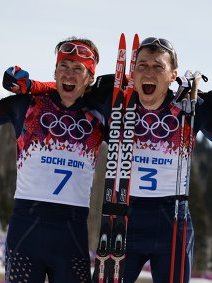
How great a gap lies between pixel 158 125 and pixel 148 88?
1.00ft

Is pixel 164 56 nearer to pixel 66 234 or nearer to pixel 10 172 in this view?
pixel 66 234

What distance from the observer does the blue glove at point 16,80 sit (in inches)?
234

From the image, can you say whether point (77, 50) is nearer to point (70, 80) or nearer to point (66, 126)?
point (70, 80)

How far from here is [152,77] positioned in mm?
5785

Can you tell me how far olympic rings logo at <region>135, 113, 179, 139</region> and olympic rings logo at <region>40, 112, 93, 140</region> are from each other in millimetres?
411

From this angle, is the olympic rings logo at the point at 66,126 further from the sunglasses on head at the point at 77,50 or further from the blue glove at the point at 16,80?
the sunglasses on head at the point at 77,50

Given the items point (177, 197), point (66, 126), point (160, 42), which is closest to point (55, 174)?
point (66, 126)

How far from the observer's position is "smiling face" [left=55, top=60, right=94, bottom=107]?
588 centimetres

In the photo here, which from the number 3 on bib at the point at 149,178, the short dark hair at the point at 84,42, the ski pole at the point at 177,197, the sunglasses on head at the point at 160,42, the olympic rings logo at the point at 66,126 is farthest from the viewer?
the short dark hair at the point at 84,42

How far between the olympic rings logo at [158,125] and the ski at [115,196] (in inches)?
3.4

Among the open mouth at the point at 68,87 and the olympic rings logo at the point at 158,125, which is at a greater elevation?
the open mouth at the point at 68,87

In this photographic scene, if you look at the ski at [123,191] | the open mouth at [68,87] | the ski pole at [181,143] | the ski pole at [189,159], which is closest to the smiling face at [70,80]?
the open mouth at [68,87]

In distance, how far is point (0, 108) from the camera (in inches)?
235

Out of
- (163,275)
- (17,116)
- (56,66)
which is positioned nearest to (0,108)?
(17,116)
